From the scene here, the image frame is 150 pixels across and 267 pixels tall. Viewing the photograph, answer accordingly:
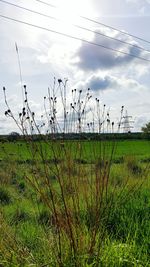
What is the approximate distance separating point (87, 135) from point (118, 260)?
52.6 inches

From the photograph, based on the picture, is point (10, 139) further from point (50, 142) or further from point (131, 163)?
point (131, 163)

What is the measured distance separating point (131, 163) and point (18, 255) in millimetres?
14501

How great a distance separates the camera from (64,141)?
4.07m

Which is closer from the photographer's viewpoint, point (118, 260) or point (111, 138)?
point (118, 260)

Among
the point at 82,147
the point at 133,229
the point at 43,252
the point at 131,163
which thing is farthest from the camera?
the point at 131,163

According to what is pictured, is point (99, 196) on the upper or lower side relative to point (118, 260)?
upper

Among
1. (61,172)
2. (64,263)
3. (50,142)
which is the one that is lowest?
(64,263)

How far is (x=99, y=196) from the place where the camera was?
161 inches

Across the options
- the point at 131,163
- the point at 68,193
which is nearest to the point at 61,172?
the point at 68,193

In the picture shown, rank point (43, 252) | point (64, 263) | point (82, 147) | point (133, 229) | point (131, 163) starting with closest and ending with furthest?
point (64, 263), point (43, 252), point (82, 147), point (133, 229), point (131, 163)

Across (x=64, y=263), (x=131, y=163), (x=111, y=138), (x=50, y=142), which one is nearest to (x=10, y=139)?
(x=50, y=142)

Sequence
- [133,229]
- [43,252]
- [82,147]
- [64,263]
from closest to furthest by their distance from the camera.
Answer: [64,263]
[43,252]
[82,147]
[133,229]

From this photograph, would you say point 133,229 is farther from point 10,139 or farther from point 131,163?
point 131,163

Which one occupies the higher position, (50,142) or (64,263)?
(50,142)
